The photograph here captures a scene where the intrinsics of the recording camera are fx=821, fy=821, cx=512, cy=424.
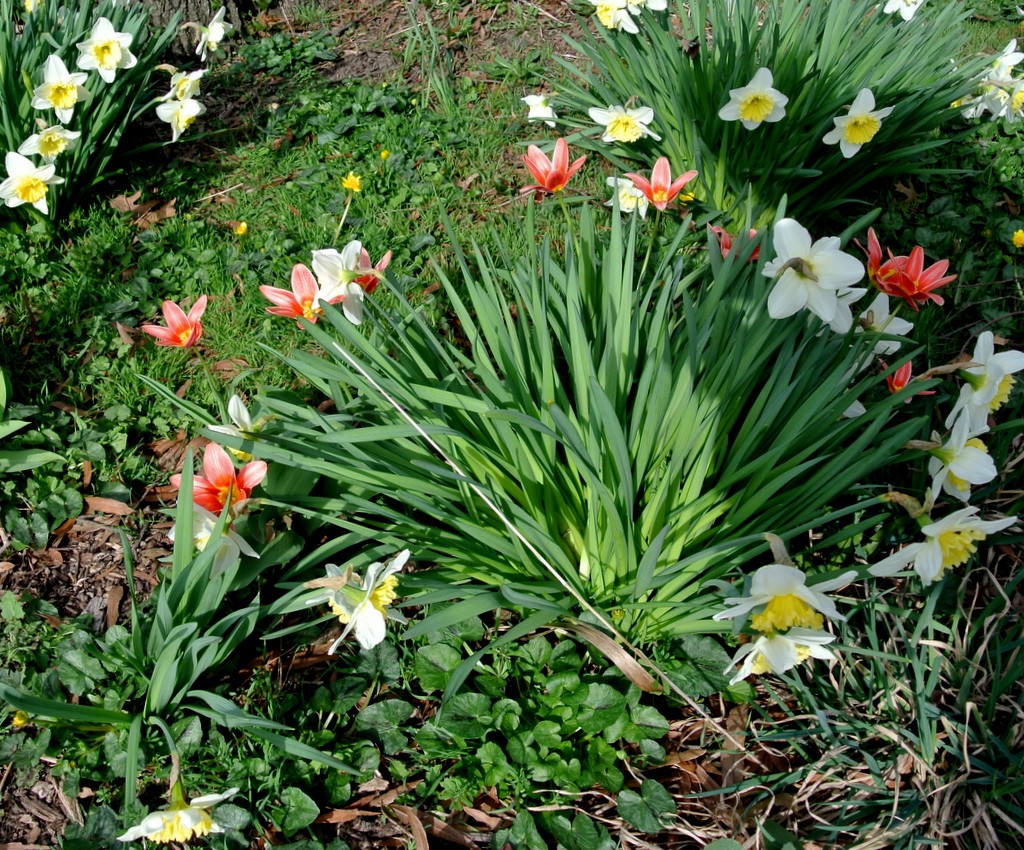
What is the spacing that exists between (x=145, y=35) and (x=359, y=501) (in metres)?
2.73

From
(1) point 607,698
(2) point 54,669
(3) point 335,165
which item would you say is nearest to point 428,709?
(1) point 607,698

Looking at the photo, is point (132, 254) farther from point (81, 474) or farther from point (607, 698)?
point (607, 698)

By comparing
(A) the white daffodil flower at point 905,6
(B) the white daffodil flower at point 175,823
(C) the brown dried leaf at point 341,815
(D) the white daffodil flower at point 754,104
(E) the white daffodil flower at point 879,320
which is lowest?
(C) the brown dried leaf at point 341,815

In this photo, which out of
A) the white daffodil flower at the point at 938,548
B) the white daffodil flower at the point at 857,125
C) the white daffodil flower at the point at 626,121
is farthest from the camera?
the white daffodil flower at the point at 626,121

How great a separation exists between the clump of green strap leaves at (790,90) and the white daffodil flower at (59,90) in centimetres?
181

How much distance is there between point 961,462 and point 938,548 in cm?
21

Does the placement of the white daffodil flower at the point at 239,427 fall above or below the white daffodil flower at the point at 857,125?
below

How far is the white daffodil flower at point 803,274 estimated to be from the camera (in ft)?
5.10

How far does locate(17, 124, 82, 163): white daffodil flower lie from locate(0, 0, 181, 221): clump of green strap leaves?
148 mm

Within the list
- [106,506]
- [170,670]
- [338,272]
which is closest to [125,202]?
[106,506]

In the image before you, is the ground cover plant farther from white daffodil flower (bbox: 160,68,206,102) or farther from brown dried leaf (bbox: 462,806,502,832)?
white daffodil flower (bbox: 160,68,206,102)

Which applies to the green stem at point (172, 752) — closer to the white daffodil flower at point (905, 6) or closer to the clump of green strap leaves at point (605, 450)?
the clump of green strap leaves at point (605, 450)

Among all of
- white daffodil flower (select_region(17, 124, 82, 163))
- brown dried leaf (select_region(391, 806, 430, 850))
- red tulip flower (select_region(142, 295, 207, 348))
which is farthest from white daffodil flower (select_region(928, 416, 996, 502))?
white daffodil flower (select_region(17, 124, 82, 163))

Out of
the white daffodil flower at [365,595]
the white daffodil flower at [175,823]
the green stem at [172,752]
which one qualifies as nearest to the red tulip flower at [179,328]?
the white daffodil flower at [365,595]
